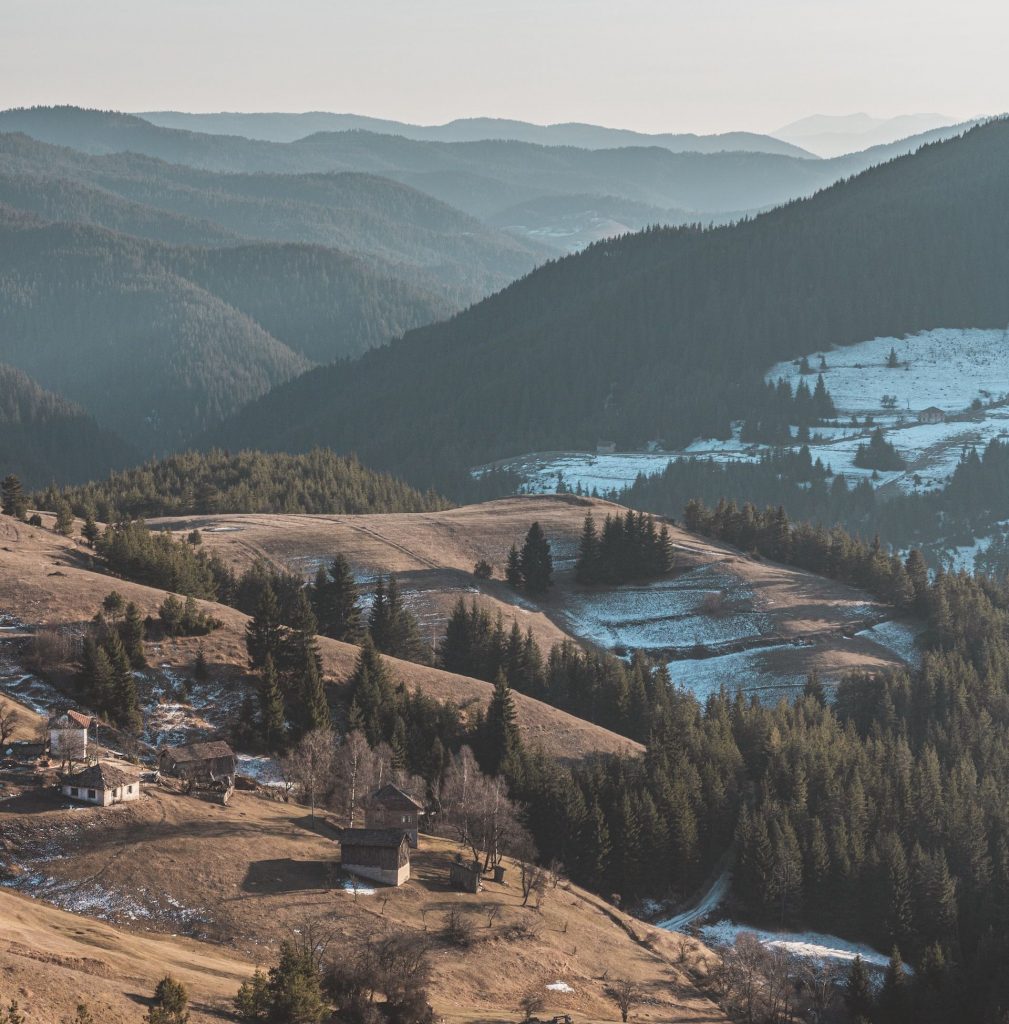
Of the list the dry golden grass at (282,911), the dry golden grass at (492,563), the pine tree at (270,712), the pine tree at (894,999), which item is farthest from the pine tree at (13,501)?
the pine tree at (894,999)

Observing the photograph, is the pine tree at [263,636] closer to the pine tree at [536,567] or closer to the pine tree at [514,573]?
the pine tree at [514,573]

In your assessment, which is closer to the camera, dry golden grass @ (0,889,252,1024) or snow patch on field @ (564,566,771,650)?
dry golden grass @ (0,889,252,1024)

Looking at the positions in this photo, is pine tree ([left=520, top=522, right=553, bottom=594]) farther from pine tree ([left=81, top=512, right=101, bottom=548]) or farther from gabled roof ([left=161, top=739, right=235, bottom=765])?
gabled roof ([left=161, top=739, right=235, bottom=765])

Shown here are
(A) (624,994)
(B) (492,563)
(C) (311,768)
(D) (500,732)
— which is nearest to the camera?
(A) (624,994)

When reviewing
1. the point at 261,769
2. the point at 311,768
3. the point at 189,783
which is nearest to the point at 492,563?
the point at 261,769

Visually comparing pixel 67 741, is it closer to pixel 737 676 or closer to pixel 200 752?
pixel 200 752

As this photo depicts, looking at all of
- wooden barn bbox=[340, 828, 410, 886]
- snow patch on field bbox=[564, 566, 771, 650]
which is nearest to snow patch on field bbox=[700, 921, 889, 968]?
wooden barn bbox=[340, 828, 410, 886]

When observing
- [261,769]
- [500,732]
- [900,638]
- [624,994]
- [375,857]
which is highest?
[375,857]

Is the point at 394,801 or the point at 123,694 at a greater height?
the point at 123,694
